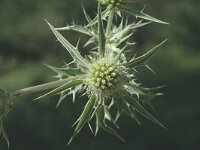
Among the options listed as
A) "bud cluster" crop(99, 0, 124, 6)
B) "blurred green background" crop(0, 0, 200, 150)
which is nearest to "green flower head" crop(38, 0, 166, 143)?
"bud cluster" crop(99, 0, 124, 6)

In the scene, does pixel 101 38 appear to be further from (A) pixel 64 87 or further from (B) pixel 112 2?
(B) pixel 112 2

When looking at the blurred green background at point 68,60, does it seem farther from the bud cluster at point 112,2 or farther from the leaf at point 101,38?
the leaf at point 101,38

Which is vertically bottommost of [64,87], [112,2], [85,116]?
[85,116]

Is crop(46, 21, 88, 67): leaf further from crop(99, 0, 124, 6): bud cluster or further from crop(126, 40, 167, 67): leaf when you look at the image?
crop(99, 0, 124, 6): bud cluster

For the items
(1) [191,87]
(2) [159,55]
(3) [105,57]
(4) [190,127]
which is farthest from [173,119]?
(3) [105,57]

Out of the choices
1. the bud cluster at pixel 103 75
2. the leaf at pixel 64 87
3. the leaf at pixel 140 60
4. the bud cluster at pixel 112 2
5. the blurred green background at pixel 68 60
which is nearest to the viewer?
the leaf at pixel 64 87

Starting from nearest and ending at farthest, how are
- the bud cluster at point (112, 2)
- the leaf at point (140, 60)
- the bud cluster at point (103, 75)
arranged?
the leaf at point (140, 60) → the bud cluster at point (103, 75) → the bud cluster at point (112, 2)

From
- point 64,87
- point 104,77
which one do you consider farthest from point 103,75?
point 64,87

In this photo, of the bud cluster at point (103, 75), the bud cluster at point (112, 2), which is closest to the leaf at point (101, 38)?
the bud cluster at point (103, 75)

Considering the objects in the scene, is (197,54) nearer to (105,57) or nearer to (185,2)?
(185,2)
